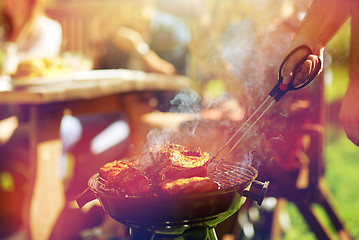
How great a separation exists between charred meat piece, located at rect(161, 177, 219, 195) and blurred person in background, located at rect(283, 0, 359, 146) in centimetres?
72

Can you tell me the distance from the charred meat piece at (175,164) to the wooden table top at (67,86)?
113 centimetres

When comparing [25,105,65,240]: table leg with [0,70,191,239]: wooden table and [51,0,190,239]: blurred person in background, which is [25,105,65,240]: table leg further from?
[51,0,190,239]: blurred person in background

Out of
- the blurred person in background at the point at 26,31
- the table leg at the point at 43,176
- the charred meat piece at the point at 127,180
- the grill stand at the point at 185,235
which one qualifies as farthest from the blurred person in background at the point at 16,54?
the grill stand at the point at 185,235

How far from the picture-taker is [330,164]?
5305mm

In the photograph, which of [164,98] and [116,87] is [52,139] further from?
[164,98]

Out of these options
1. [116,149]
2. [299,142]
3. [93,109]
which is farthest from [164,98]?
[299,142]

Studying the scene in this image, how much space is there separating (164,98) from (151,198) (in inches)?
124

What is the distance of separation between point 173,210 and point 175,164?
7.9 inches

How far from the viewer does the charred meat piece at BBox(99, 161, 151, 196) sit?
1.26m

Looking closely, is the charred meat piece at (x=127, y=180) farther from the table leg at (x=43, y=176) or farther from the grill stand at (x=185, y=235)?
the table leg at (x=43, y=176)

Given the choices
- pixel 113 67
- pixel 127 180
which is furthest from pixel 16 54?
pixel 127 180

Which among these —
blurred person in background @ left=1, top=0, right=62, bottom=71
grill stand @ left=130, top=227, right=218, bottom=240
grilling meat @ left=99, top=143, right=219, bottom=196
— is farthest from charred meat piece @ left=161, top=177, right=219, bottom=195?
blurred person in background @ left=1, top=0, right=62, bottom=71

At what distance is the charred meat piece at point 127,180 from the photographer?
1260 millimetres

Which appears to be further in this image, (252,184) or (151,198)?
(252,184)
